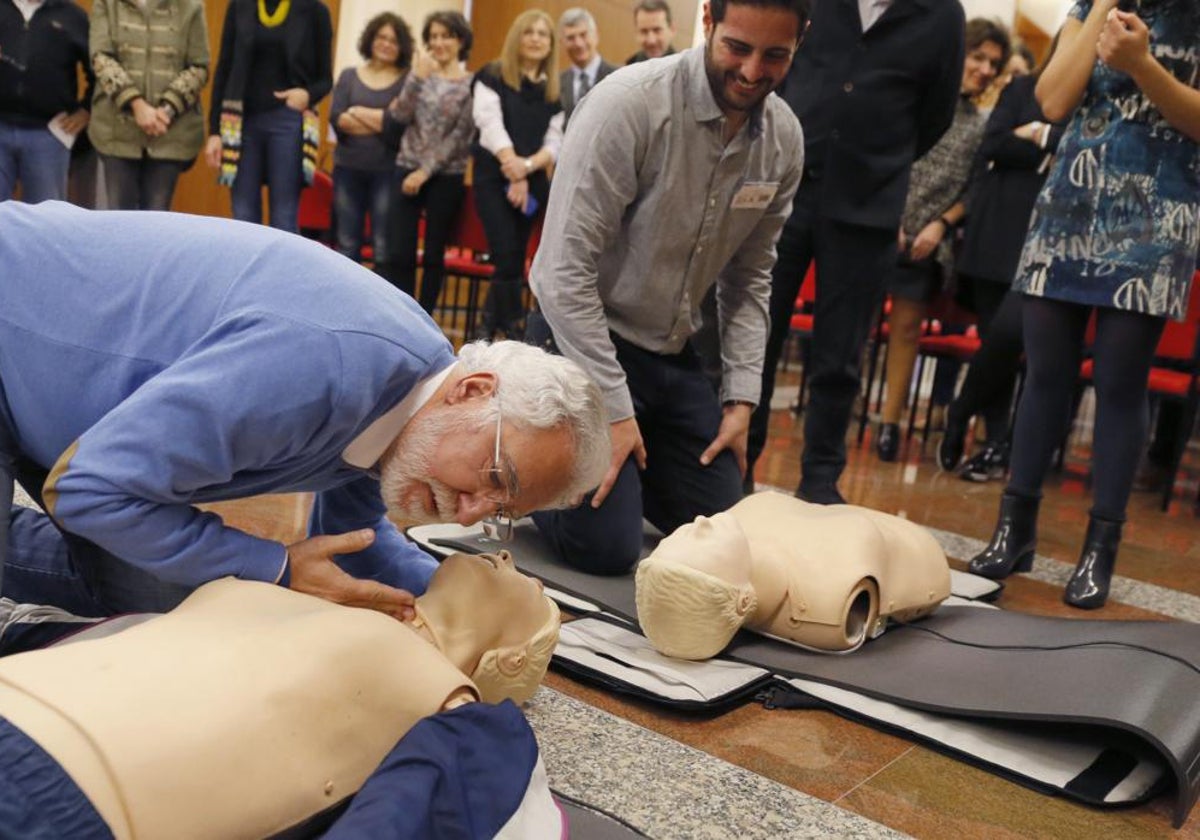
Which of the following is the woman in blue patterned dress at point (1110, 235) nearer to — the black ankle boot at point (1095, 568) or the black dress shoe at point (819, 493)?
the black ankle boot at point (1095, 568)

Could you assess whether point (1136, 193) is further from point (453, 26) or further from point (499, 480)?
point (453, 26)

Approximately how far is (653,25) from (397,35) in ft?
3.83

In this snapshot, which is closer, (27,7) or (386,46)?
(27,7)

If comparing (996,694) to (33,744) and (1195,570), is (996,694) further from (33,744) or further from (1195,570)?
(1195,570)

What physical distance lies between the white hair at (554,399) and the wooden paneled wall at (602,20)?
24.0 feet

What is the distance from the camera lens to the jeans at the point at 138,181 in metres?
4.50

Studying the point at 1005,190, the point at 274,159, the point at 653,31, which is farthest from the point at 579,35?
the point at 1005,190

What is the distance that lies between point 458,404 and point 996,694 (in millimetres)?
1038

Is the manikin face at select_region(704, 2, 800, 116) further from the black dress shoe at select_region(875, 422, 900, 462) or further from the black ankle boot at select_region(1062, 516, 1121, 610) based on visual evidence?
the black dress shoe at select_region(875, 422, 900, 462)

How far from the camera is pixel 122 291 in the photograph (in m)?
1.39

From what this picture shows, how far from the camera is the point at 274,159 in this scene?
15.4ft

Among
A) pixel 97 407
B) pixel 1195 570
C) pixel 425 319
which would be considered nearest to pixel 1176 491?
pixel 1195 570

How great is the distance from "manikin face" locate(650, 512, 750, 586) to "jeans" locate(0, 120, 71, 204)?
10.6 ft

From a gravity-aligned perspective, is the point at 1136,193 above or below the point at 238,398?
above
